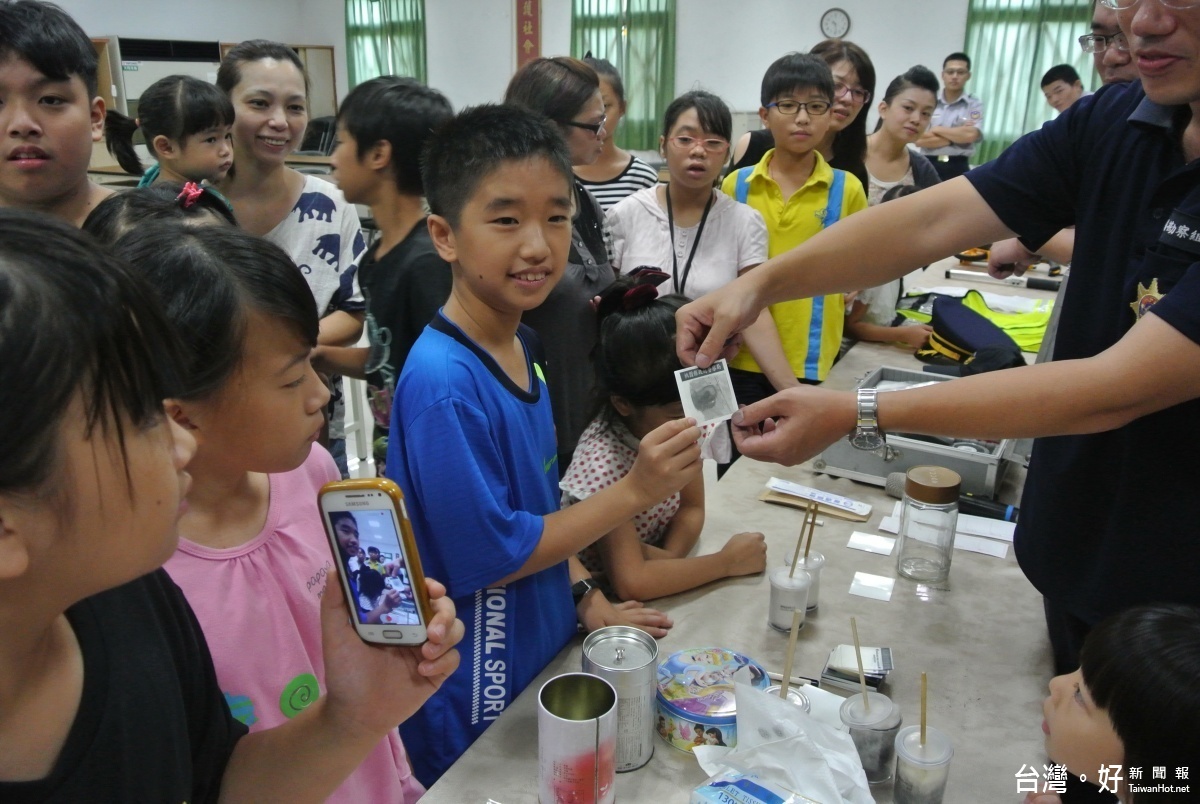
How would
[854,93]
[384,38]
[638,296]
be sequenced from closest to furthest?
[638,296], [854,93], [384,38]

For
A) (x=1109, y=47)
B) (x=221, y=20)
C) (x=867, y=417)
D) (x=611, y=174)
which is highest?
(x=221, y=20)

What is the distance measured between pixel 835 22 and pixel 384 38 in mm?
6284

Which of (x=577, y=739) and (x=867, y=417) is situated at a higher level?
(x=867, y=417)

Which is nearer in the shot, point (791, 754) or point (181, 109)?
point (791, 754)

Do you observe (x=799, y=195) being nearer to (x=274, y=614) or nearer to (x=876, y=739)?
(x=876, y=739)

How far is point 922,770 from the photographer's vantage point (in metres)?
0.97

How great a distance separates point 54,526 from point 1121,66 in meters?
2.54

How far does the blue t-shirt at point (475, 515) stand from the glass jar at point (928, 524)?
668 millimetres

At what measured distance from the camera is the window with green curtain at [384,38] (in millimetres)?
11344

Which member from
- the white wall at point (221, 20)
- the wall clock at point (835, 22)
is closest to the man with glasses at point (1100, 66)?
the wall clock at point (835, 22)

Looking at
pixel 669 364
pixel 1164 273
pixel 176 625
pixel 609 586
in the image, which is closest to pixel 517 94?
pixel 669 364

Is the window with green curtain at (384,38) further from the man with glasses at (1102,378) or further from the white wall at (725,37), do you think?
the man with glasses at (1102,378)

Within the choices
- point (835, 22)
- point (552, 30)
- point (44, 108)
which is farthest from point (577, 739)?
point (552, 30)

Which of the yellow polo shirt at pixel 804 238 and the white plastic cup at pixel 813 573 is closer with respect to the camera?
the white plastic cup at pixel 813 573
